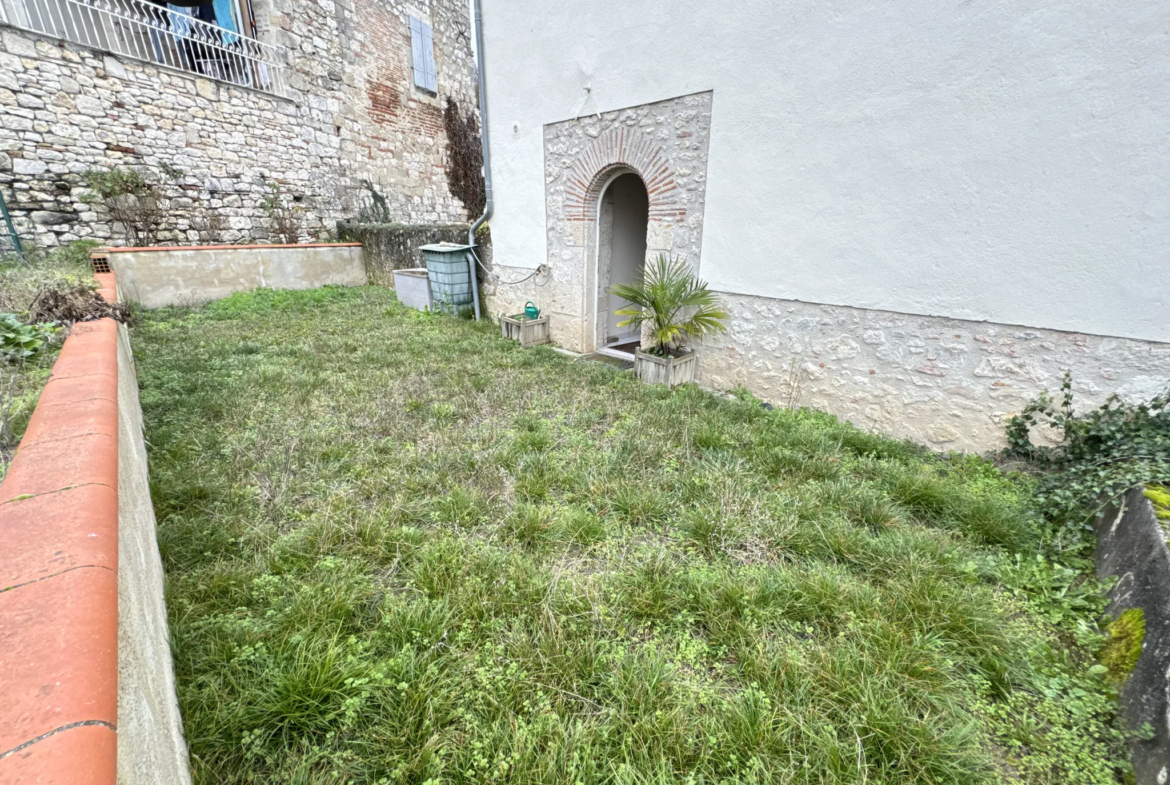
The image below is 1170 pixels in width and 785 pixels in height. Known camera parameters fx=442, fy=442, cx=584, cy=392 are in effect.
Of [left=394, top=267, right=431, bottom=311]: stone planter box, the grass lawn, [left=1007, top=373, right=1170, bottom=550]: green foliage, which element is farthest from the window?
[left=1007, top=373, right=1170, bottom=550]: green foliage

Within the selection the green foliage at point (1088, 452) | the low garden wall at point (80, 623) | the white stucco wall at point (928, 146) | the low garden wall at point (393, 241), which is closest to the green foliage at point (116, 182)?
the low garden wall at point (393, 241)

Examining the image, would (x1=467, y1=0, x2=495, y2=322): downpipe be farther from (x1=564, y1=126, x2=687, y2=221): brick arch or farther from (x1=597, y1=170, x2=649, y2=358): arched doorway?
(x1=597, y1=170, x2=649, y2=358): arched doorway

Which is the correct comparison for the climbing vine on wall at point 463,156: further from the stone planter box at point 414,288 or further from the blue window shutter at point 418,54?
the stone planter box at point 414,288

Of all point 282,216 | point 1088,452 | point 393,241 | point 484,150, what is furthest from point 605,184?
point 282,216

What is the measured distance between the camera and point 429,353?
528 centimetres

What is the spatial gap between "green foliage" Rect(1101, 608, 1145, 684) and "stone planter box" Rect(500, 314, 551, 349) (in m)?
5.41

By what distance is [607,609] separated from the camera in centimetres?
186

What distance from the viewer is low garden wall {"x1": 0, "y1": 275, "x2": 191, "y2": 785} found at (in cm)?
62

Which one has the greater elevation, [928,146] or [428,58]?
[428,58]

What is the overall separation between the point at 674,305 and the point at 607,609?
3.33 metres

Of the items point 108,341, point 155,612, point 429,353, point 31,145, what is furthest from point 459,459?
point 31,145

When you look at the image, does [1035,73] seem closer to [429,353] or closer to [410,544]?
[410,544]

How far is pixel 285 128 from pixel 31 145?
3.94m

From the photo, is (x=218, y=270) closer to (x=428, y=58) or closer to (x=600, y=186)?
(x=600, y=186)
